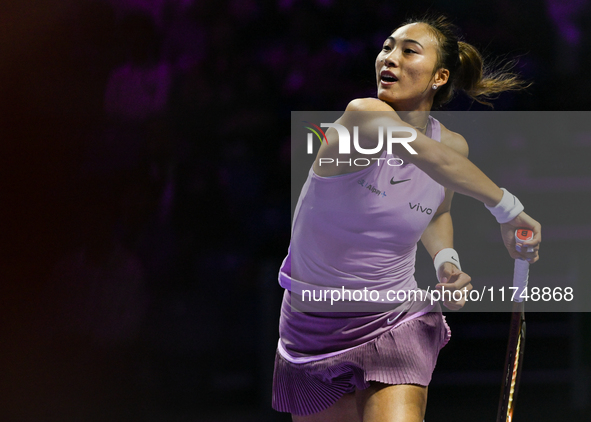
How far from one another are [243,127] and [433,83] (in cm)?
117

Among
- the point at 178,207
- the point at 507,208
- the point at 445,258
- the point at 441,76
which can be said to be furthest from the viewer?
the point at 178,207

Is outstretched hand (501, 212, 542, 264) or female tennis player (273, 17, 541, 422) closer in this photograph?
female tennis player (273, 17, 541, 422)

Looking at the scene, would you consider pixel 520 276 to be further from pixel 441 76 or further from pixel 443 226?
pixel 441 76

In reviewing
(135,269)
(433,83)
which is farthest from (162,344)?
(433,83)

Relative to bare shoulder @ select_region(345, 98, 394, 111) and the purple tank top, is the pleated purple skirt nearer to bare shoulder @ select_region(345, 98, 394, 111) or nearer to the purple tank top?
the purple tank top

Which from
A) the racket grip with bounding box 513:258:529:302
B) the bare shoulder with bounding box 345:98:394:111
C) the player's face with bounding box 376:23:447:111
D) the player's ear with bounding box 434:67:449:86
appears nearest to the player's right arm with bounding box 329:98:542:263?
the bare shoulder with bounding box 345:98:394:111

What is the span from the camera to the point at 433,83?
1.96 m

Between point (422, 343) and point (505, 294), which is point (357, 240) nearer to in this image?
point (422, 343)

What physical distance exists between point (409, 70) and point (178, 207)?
1456 millimetres

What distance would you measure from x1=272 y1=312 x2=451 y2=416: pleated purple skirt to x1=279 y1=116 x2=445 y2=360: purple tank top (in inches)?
1.4

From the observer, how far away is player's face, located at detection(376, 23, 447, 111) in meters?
1.92

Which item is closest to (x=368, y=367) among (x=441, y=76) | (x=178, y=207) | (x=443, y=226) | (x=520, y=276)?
(x=443, y=226)

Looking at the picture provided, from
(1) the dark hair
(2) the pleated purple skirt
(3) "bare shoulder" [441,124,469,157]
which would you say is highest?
(1) the dark hair

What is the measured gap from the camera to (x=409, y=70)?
6.31 ft
